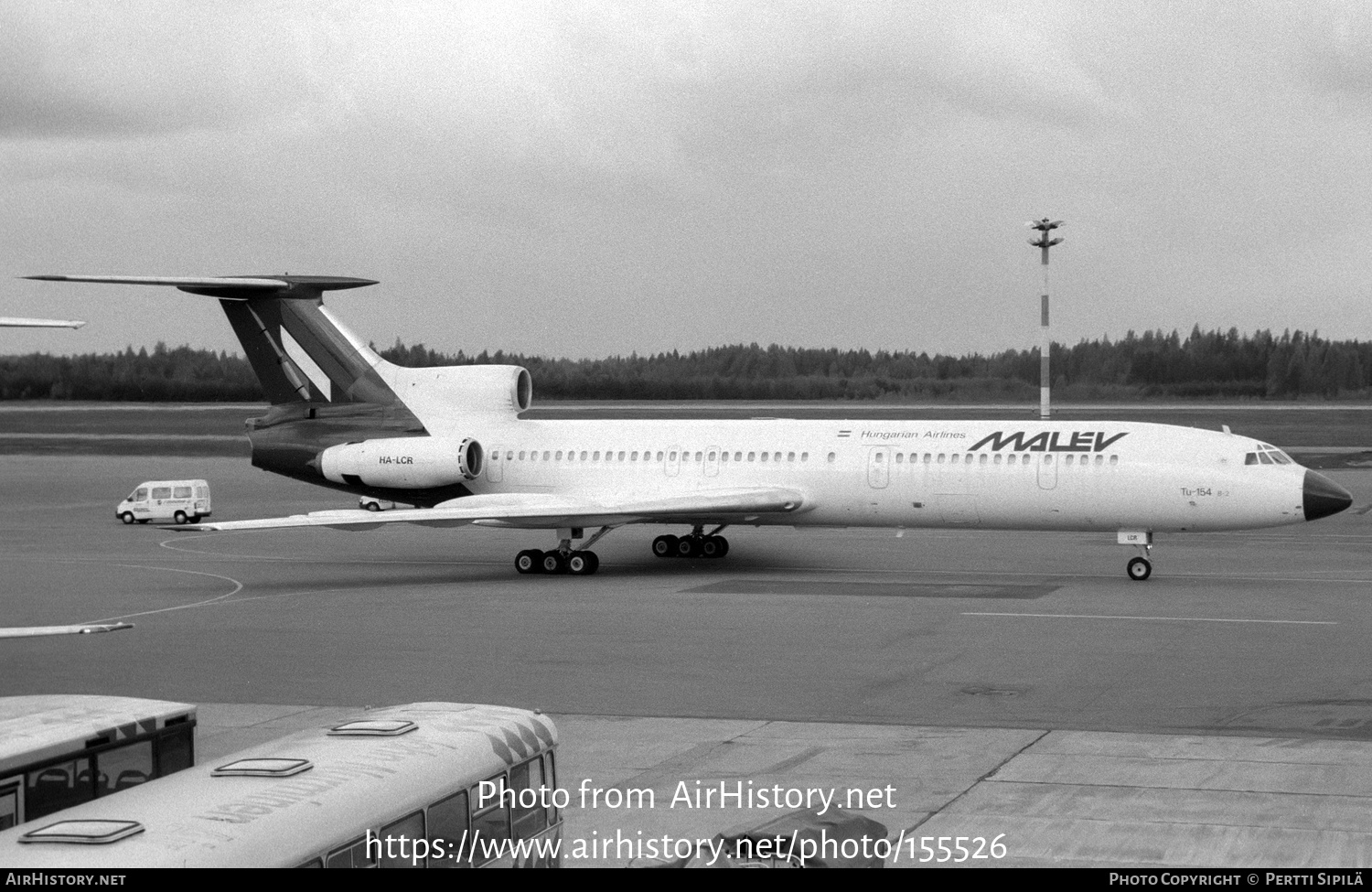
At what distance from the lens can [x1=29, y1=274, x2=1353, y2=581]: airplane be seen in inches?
1168

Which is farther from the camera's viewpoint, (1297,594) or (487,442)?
(487,442)

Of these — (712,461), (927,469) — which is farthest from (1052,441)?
(712,461)

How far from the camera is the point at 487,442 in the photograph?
3491 centimetres

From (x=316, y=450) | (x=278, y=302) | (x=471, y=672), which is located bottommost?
(x=471, y=672)

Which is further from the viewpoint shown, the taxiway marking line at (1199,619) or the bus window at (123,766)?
the taxiway marking line at (1199,619)

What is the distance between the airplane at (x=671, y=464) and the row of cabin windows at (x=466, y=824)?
18893 millimetres

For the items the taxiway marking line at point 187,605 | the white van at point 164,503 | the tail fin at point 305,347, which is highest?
the tail fin at point 305,347

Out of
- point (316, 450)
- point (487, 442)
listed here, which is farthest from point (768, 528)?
point (316, 450)

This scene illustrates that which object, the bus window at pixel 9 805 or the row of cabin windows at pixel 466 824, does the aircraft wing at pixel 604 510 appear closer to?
the row of cabin windows at pixel 466 824

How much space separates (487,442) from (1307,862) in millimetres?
25300

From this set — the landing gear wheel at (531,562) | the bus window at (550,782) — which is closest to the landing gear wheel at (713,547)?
the landing gear wheel at (531,562)

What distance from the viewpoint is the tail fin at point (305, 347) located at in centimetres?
3472

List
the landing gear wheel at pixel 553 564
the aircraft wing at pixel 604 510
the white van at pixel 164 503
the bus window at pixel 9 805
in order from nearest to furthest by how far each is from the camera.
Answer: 1. the bus window at pixel 9 805
2. the aircraft wing at pixel 604 510
3. the landing gear wheel at pixel 553 564
4. the white van at pixel 164 503

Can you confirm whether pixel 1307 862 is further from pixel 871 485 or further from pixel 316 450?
pixel 316 450
